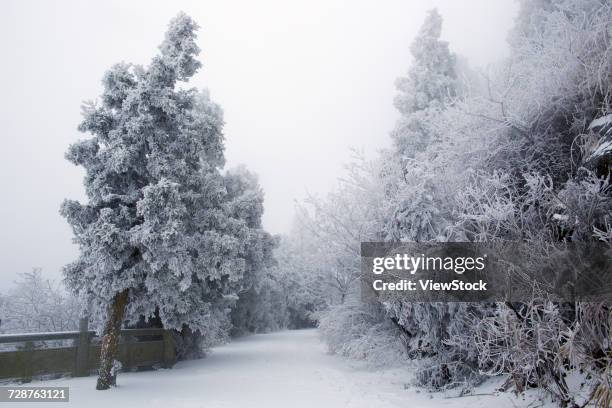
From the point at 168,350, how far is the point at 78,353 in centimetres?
360

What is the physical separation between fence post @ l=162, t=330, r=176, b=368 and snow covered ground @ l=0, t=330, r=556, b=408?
1.12 feet

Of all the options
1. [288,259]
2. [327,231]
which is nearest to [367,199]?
[327,231]

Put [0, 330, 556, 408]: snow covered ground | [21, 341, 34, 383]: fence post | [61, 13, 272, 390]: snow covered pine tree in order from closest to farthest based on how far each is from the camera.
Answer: [0, 330, 556, 408]: snow covered ground, [61, 13, 272, 390]: snow covered pine tree, [21, 341, 34, 383]: fence post

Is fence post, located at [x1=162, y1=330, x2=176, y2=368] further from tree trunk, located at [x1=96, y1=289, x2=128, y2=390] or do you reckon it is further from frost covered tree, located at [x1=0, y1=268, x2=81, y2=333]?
frost covered tree, located at [x1=0, y1=268, x2=81, y2=333]

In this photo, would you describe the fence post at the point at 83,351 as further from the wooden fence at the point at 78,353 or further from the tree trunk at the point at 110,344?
the tree trunk at the point at 110,344

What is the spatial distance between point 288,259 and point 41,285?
24.8 metres

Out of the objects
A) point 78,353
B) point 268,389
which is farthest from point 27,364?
point 268,389

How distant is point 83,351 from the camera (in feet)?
39.1

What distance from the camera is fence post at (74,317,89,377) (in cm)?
1179

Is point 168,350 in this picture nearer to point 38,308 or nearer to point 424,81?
point 38,308

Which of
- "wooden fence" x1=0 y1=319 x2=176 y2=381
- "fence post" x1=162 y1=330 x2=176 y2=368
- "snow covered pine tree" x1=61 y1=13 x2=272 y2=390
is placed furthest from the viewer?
"fence post" x1=162 y1=330 x2=176 y2=368

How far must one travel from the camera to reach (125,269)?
10.3 m

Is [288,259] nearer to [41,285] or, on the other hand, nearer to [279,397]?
[41,285]

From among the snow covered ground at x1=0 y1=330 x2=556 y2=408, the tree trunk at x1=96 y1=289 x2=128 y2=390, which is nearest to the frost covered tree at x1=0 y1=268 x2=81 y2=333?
the snow covered ground at x1=0 y1=330 x2=556 y2=408
